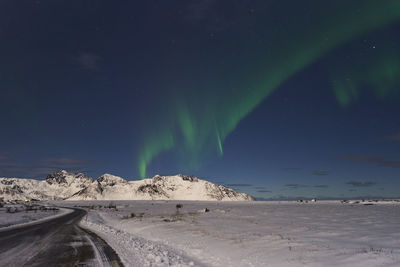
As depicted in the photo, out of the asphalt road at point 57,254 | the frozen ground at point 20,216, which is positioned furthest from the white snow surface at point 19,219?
the asphalt road at point 57,254

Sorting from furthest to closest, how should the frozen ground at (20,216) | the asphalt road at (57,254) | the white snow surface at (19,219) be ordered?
the frozen ground at (20,216) < the white snow surface at (19,219) < the asphalt road at (57,254)

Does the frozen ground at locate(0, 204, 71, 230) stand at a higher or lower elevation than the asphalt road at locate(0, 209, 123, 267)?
higher

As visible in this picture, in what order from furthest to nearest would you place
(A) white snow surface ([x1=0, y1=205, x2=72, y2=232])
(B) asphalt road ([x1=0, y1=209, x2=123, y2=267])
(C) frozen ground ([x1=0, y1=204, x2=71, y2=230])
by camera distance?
(C) frozen ground ([x1=0, y1=204, x2=71, y2=230]) → (A) white snow surface ([x1=0, y1=205, x2=72, y2=232]) → (B) asphalt road ([x1=0, y1=209, x2=123, y2=267])

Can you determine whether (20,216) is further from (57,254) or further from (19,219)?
Result: (57,254)

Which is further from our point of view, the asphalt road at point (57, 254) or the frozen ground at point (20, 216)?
the frozen ground at point (20, 216)

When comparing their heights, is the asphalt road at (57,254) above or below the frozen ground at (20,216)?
below

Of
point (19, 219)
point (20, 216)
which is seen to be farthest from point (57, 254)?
point (20, 216)

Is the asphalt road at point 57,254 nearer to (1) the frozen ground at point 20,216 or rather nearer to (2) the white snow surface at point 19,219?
(2) the white snow surface at point 19,219

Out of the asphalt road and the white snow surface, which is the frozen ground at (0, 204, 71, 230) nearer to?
the white snow surface

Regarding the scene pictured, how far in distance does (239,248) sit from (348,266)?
20.7 feet

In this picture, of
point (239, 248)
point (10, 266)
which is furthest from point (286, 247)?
point (10, 266)

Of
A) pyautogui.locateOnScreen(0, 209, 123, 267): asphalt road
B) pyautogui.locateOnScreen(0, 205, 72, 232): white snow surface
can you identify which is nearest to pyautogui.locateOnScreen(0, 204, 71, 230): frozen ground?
pyautogui.locateOnScreen(0, 205, 72, 232): white snow surface

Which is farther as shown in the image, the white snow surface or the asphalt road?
the white snow surface

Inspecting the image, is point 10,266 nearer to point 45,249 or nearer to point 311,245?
point 45,249
